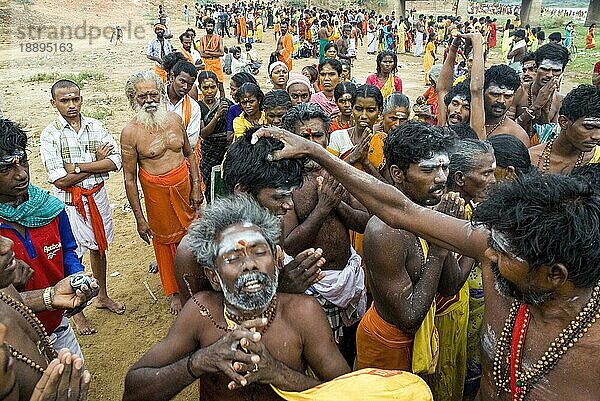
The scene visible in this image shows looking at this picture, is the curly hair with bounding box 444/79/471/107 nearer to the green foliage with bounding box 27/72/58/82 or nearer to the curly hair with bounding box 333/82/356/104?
the curly hair with bounding box 333/82/356/104

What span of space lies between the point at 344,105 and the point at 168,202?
2112mm

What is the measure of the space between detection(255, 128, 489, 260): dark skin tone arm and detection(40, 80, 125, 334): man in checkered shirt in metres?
2.69

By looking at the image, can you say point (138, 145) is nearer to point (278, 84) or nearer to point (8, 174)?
point (8, 174)

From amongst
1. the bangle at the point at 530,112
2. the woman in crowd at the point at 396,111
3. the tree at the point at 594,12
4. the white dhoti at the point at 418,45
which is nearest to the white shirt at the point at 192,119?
the woman in crowd at the point at 396,111

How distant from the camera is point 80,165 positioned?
4676mm

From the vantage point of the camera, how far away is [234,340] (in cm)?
205

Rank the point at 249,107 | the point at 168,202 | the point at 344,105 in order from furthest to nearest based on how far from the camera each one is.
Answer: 1. the point at 249,107
2. the point at 344,105
3. the point at 168,202

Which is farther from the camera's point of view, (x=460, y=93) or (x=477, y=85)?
(x=460, y=93)

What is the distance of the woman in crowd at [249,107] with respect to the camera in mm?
5777

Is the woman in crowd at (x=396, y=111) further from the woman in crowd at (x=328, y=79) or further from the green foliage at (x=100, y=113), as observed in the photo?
the green foliage at (x=100, y=113)

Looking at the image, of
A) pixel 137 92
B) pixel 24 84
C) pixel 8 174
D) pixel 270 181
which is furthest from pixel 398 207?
pixel 24 84

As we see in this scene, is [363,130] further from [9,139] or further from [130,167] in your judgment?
[9,139]

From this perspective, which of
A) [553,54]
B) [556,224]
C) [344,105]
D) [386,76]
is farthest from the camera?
[386,76]

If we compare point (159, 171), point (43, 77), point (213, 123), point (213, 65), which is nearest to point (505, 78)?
point (213, 123)
